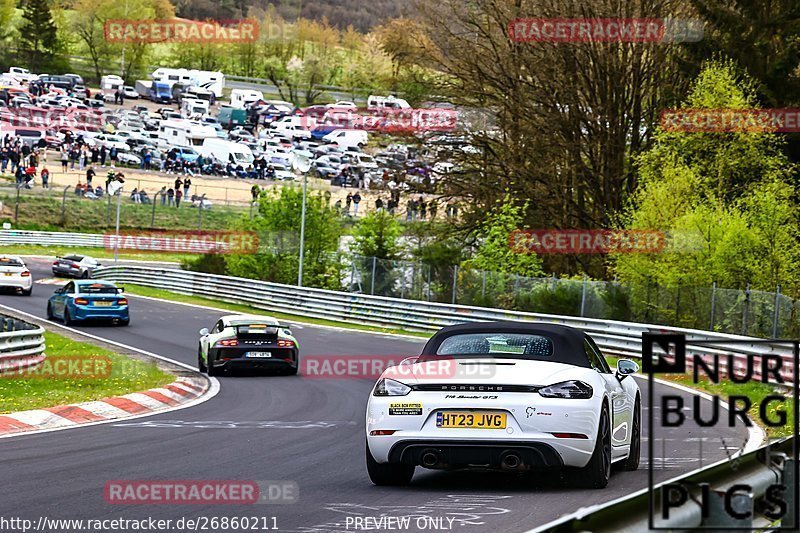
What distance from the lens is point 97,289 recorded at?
35.5 meters

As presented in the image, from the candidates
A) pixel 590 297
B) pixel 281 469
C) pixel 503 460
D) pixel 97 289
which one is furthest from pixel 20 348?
pixel 590 297

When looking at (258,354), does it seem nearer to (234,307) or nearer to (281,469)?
A: (281,469)

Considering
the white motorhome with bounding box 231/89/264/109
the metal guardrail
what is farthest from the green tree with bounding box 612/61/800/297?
the white motorhome with bounding box 231/89/264/109

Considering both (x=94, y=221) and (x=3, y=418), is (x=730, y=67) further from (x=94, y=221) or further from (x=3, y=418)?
(x=94, y=221)

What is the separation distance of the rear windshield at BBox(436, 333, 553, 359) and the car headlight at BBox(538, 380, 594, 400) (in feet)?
1.89

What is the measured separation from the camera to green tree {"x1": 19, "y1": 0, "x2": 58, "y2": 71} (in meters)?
138

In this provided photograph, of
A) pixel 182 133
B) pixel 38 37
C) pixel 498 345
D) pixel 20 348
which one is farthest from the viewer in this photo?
pixel 38 37

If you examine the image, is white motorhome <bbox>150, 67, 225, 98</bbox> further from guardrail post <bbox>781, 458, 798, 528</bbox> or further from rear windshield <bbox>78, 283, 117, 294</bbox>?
guardrail post <bbox>781, 458, 798, 528</bbox>

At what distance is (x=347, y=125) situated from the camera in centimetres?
12369

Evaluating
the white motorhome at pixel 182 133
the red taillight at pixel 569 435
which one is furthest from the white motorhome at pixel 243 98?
the red taillight at pixel 569 435

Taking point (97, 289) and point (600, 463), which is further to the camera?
point (97, 289)

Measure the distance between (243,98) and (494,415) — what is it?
123357 millimetres

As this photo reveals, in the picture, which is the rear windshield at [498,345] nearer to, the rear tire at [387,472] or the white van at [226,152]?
the rear tire at [387,472]

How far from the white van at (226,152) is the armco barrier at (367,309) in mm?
43155
